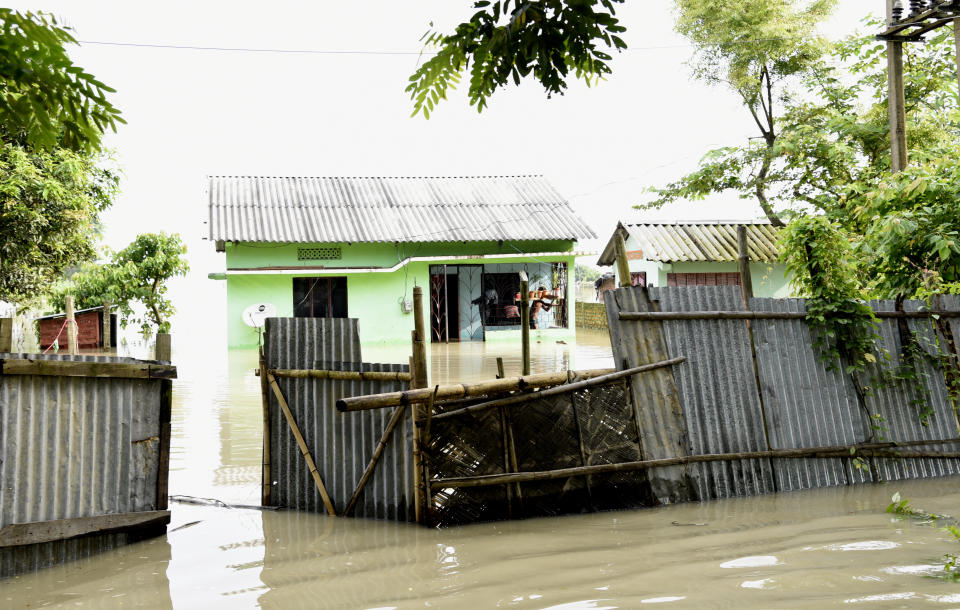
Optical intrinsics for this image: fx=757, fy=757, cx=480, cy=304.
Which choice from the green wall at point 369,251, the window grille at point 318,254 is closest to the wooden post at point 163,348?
the green wall at point 369,251

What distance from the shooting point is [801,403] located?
5961 millimetres

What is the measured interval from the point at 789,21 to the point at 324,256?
13985 millimetres

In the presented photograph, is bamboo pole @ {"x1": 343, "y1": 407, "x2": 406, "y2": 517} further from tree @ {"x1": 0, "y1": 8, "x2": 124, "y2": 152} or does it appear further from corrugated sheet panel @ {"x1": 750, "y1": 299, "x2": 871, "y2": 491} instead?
tree @ {"x1": 0, "y1": 8, "x2": 124, "y2": 152}

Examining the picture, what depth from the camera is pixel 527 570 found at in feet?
13.5

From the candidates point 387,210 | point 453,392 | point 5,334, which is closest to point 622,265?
A: point 453,392

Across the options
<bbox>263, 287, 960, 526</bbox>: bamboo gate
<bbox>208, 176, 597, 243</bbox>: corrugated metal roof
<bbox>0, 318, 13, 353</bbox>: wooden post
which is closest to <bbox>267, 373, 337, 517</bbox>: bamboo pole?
<bbox>263, 287, 960, 526</bbox>: bamboo gate

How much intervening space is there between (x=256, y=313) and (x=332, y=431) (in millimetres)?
17151

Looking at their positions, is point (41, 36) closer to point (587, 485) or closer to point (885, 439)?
point (587, 485)

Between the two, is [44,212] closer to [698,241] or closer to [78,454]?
[78,454]

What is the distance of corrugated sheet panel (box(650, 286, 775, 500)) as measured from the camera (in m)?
5.61

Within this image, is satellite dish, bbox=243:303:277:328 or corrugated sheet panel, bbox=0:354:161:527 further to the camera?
satellite dish, bbox=243:303:277:328

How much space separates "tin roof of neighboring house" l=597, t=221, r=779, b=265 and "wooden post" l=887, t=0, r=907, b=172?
11.0 metres

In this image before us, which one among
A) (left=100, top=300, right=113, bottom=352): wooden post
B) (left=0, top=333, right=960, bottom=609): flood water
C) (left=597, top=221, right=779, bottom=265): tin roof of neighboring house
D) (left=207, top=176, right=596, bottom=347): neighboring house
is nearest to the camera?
(left=0, top=333, right=960, bottom=609): flood water

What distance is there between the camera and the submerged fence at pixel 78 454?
433 centimetres
